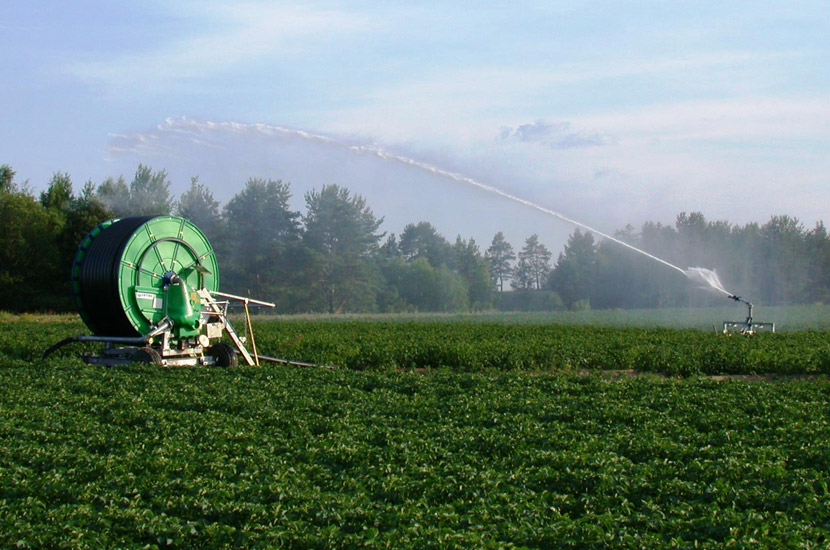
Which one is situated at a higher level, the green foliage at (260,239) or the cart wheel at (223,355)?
the green foliage at (260,239)

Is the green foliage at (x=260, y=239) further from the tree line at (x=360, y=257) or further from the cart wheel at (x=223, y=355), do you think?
the cart wheel at (x=223, y=355)

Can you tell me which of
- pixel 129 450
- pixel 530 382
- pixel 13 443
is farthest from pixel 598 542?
pixel 530 382

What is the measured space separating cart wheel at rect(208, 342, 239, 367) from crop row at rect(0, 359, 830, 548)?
185 inches

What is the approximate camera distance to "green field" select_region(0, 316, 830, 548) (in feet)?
23.4

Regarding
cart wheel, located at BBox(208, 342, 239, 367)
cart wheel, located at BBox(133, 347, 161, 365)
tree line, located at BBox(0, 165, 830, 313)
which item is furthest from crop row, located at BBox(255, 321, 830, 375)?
tree line, located at BBox(0, 165, 830, 313)

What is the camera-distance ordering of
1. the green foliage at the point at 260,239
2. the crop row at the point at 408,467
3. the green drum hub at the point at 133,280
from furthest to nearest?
1. the green foliage at the point at 260,239
2. the green drum hub at the point at 133,280
3. the crop row at the point at 408,467

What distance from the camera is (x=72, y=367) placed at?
1834cm

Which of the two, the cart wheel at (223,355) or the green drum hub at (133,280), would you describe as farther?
the cart wheel at (223,355)

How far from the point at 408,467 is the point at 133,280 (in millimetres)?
12179

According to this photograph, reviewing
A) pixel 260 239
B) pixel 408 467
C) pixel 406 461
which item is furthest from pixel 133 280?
pixel 260 239

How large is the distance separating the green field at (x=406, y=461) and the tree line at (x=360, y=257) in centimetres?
3346

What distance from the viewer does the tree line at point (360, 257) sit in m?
56.3

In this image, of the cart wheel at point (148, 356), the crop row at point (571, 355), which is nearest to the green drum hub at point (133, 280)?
the cart wheel at point (148, 356)

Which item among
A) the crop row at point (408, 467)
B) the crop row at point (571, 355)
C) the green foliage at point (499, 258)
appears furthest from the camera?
the green foliage at point (499, 258)
